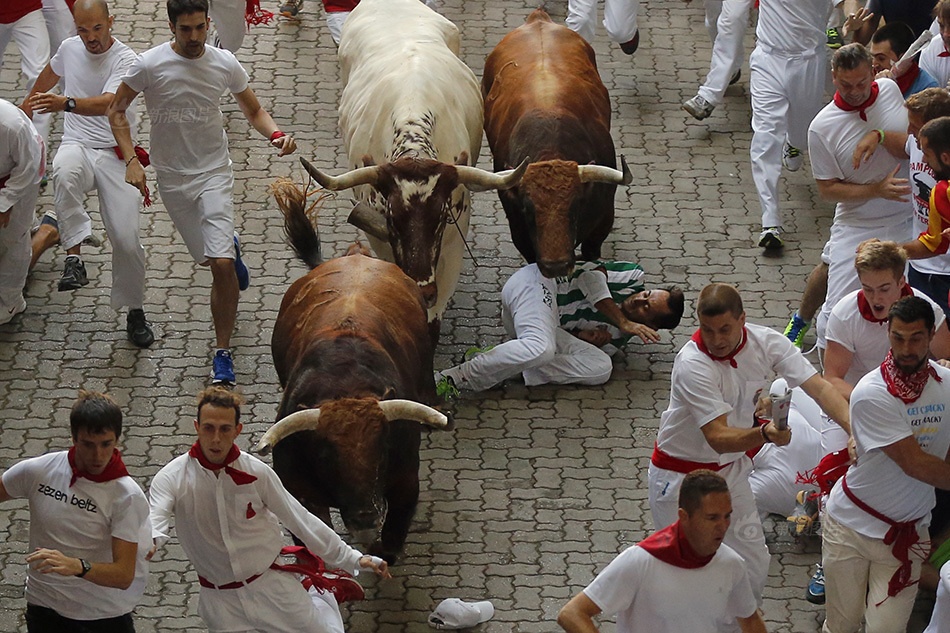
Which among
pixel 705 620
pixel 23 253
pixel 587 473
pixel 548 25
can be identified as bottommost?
pixel 705 620

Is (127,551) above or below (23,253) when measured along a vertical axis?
below

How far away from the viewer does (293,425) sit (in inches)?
262

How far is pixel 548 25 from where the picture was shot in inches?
439

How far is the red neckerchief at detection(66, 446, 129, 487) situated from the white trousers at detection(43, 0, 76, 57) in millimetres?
6176

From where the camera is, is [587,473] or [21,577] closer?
[21,577]

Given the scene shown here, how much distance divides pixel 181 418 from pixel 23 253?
5.82 feet

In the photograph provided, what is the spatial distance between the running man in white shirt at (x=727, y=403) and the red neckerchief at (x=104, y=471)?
252 centimetres

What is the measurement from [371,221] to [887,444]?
12.6 feet

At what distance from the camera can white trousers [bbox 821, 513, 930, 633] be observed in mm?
6551

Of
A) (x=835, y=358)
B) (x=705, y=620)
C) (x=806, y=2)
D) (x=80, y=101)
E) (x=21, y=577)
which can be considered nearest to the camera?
(x=705, y=620)

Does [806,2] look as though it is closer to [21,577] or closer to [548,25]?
[548,25]

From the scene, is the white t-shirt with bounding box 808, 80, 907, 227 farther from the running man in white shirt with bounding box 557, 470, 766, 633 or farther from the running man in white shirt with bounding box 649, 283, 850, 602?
the running man in white shirt with bounding box 557, 470, 766, 633

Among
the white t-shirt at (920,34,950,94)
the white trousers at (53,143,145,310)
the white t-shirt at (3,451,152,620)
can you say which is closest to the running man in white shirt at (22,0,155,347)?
the white trousers at (53,143,145,310)

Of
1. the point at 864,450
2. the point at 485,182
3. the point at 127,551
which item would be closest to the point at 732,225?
the point at 485,182
